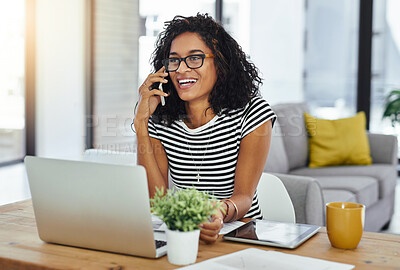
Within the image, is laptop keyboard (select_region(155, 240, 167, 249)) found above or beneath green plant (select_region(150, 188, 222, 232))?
beneath

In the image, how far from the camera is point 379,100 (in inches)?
233

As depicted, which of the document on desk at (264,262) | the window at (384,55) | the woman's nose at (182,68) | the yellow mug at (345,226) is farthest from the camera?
the window at (384,55)

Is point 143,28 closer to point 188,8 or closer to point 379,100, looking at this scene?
point 188,8

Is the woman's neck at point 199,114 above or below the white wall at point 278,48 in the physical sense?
below

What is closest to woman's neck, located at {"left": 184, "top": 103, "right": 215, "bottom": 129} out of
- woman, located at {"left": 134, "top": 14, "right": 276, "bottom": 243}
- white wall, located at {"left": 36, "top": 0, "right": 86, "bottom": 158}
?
woman, located at {"left": 134, "top": 14, "right": 276, "bottom": 243}

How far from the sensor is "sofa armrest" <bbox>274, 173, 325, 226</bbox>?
2.65 metres

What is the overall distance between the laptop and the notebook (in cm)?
20

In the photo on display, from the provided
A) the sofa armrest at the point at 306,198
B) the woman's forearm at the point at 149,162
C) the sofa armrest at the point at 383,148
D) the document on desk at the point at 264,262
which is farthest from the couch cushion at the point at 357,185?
the document on desk at the point at 264,262

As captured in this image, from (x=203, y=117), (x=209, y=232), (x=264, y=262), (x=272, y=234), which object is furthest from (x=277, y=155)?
(x=264, y=262)

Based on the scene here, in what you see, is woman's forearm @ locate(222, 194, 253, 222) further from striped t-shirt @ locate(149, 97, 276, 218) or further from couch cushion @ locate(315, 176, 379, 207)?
couch cushion @ locate(315, 176, 379, 207)

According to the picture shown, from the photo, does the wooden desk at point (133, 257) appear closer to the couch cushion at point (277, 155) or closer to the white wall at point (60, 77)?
the couch cushion at point (277, 155)

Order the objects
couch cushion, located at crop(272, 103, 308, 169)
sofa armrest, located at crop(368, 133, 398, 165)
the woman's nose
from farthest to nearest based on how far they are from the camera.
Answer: sofa armrest, located at crop(368, 133, 398, 165)
couch cushion, located at crop(272, 103, 308, 169)
the woman's nose

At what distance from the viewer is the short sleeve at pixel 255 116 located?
69.8 inches

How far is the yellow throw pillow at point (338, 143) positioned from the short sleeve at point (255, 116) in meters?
2.25
